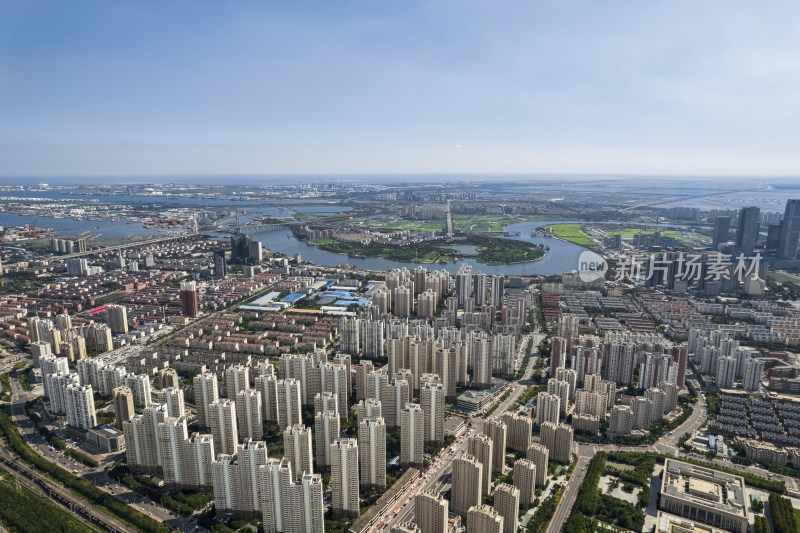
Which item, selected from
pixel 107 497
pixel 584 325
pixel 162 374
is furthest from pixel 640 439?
pixel 162 374

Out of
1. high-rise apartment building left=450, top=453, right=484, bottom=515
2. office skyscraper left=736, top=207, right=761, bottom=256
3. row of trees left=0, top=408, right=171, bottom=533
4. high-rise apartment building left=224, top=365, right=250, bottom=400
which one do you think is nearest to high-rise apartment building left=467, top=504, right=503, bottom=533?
high-rise apartment building left=450, top=453, right=484, bottom=515

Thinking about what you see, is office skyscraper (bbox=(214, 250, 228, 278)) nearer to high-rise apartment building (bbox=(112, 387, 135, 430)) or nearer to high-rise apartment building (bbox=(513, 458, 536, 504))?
high-rise apartment building (bbox=(112, 387, 135, 430))

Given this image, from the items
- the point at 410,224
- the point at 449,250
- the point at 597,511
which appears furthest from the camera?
the point at 410,224

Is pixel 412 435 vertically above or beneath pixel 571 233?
beneath

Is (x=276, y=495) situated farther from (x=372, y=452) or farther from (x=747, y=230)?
(x=747, y=230)

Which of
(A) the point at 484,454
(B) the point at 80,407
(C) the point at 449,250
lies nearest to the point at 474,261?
(C) the point at 449,250

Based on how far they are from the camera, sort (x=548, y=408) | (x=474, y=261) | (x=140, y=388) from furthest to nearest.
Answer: (x=474, y=261) → (x=140, y=388) → (x=548, y=408)

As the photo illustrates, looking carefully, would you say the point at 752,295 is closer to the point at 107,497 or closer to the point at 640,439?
the point at 640,439

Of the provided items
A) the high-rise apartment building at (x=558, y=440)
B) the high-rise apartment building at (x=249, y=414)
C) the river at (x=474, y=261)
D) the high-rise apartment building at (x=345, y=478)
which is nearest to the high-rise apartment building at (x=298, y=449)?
the high-rise apartment building at (x=345, y=478)
